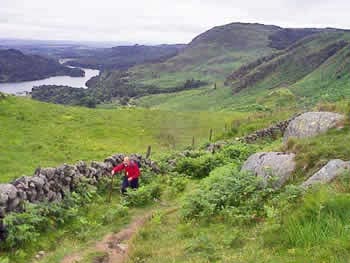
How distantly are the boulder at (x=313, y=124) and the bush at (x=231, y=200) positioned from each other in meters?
7.66

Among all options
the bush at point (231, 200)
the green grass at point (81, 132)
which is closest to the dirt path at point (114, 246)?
the bush at point (231, 200)

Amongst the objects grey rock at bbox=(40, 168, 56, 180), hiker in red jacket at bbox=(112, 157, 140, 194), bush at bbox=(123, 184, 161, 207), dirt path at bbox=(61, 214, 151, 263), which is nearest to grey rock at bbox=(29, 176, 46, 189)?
grey rock at bbox=(40, 168, 56, 180)

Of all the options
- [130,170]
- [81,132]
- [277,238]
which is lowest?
[81,132]

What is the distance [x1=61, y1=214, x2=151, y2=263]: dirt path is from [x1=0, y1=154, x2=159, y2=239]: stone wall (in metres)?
2.55

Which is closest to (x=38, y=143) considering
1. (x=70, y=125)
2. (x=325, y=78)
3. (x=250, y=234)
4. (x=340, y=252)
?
(x=70, y=125)

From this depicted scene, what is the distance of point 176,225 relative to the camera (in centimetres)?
1443

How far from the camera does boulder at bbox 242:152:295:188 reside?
1534cm

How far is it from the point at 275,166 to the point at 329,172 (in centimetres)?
308

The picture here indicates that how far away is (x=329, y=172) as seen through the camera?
1328 centimetres

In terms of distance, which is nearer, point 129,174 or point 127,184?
point 129,174

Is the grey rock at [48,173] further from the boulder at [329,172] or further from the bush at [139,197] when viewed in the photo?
the boulder at [329,172]

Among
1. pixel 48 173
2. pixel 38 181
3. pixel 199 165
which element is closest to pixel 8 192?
pixel 38 181

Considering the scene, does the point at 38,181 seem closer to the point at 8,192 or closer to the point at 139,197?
the point at 8,192

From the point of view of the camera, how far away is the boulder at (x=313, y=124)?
2182 cm
